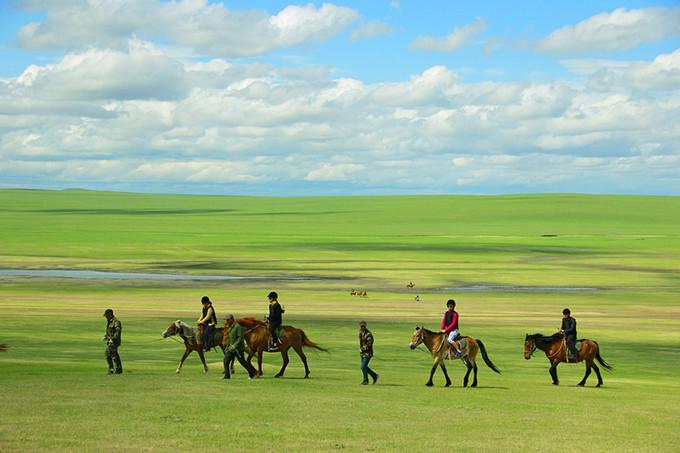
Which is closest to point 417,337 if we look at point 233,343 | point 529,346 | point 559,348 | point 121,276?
point 529,346

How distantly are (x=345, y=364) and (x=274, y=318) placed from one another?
333 inches

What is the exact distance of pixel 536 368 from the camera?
38.9 m

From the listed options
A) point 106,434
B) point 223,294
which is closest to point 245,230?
point 223,294

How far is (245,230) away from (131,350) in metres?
156

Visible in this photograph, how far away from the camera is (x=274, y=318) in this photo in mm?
30250

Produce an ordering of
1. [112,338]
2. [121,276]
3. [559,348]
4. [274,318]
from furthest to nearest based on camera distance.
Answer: [121,276] → [559,348] → [274,318] → [112,338]

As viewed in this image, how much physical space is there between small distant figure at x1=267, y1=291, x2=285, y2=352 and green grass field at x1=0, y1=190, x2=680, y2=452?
1133 mm

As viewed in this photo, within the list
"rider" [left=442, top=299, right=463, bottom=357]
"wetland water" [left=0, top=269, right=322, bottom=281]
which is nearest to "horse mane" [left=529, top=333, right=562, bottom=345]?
"rider" [left=442, top=299, right=463, bottom=357]

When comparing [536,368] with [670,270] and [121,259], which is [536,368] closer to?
[670,270]

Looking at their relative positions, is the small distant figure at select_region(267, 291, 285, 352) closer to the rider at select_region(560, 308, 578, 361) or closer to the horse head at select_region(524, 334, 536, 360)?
the horse head at select_region(524, 334, 536, 360)

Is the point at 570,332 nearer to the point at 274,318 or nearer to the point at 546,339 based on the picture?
the point at 546,339

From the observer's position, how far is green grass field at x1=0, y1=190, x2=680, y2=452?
2077 cm

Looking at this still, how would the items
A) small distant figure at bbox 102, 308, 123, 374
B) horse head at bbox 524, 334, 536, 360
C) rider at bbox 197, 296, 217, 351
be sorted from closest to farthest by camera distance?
small distant figure at bbox 102, 308, 123, 374 → rider at bbox 197, 296, 217, 351 → horse head at bbox 524, 334, 536, 360

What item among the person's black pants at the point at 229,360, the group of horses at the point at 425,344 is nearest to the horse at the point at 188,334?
the group of horses at the point at 425,344
